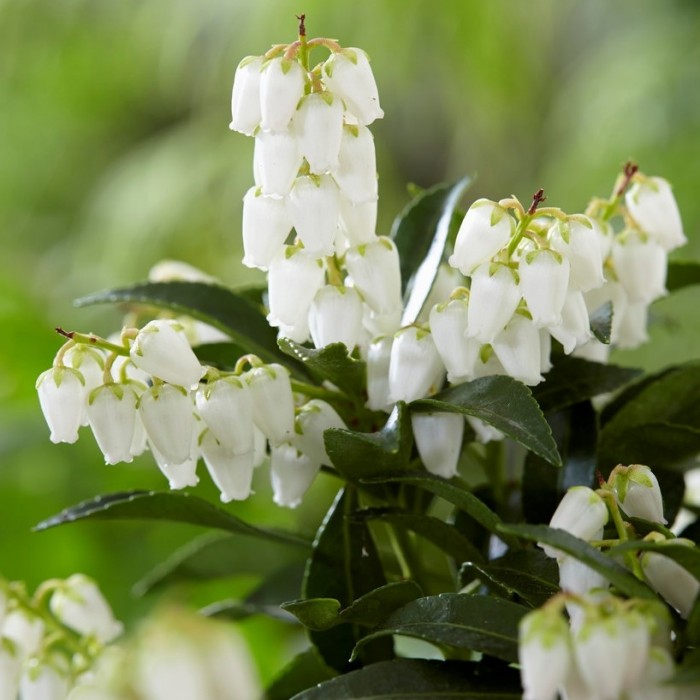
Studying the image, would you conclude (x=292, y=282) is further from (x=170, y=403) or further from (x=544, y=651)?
(x=544, y=651)

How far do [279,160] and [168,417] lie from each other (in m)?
0.12

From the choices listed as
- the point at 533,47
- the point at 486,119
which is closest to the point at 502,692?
the point at 486,119

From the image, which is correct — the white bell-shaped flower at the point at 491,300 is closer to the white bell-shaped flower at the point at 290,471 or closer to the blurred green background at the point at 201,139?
the white bell-shaped flower at the point at 290,471

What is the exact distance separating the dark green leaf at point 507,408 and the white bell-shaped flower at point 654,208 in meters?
0.17

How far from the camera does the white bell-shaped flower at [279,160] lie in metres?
0.48

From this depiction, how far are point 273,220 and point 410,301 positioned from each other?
86 mm

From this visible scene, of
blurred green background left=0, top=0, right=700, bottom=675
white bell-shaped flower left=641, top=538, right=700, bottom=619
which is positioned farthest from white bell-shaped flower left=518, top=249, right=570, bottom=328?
blurred green background left=0, top=0, right=700, bottom=675

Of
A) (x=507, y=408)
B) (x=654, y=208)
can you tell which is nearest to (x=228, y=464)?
(x=507, y=408)

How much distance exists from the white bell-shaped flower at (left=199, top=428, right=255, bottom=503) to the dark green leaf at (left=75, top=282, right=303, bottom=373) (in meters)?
0.07

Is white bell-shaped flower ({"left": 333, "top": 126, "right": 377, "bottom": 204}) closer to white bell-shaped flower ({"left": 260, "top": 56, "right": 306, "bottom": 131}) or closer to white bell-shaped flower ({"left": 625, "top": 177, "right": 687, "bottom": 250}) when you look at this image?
white bell-shaped flower ({"left": 260, "top": 56, "right": 306, "bottom": 131})

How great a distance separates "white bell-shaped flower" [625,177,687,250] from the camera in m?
0.59

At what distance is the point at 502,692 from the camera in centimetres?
43

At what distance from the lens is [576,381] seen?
54 cm

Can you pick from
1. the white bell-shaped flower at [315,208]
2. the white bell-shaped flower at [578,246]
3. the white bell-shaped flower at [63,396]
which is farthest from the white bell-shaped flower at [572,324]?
the white bell-shaped flower at [63,396]
